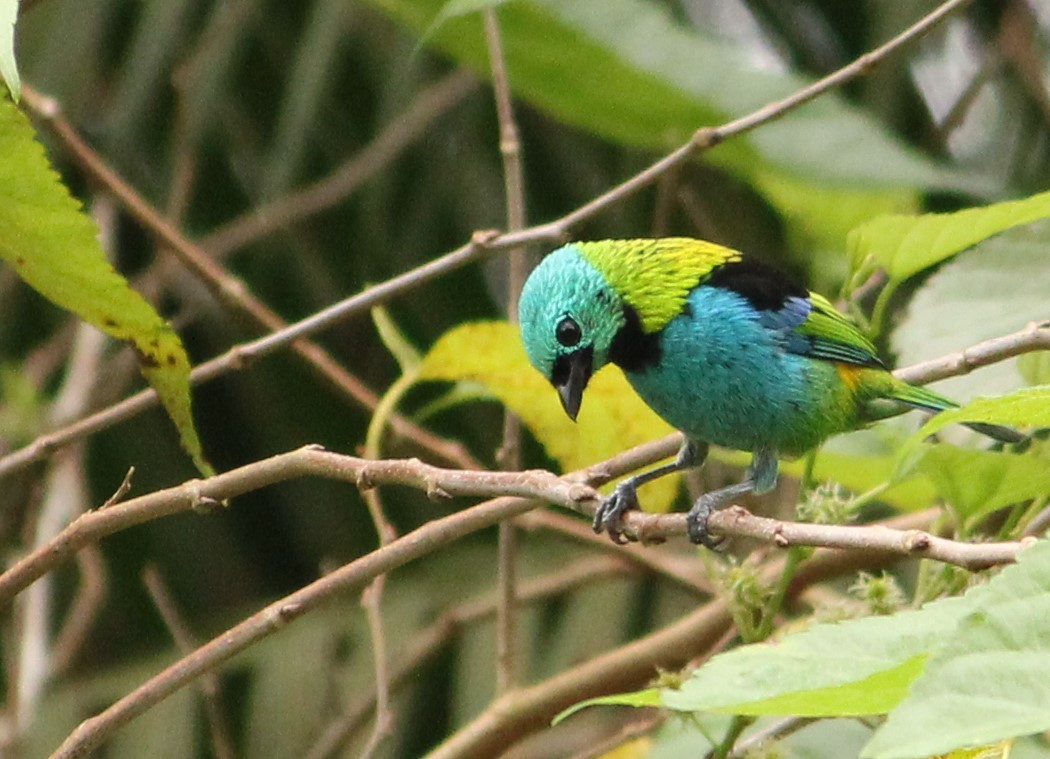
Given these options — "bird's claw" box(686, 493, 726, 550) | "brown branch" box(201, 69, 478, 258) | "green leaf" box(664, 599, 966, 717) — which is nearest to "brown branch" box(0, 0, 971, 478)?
"bird's claw" box(686, 493, 726, 550)

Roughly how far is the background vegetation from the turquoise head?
578 mm

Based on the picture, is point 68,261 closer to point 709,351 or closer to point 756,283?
point 709,351

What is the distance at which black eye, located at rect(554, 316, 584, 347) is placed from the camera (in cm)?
183

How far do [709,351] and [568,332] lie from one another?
0.23 meters

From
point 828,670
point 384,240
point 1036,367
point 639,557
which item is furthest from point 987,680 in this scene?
point 384,240

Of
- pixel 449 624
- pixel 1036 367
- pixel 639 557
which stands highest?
pixel 1036 367

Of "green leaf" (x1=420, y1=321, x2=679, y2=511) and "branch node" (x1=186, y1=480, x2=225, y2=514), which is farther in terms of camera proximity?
"green leaf" (x1=420, y1=321, x2=679, y2=511)

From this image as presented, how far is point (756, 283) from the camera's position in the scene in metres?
1.99

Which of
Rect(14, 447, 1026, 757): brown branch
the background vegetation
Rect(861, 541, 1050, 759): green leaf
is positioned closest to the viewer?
Rect(861, 541, 1050, 759): green leaf

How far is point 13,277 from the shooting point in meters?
3.89

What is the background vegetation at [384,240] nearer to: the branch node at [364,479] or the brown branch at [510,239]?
the brown branch at [510,239]

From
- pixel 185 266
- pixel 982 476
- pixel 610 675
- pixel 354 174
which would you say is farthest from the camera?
pixel 354 174

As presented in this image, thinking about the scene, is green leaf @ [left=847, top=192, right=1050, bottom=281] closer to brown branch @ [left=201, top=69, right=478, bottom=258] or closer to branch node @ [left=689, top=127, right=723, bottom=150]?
branch node @ [left=689, top=127, right=723, bottom=150]

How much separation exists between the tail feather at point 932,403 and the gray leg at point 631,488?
316mm
